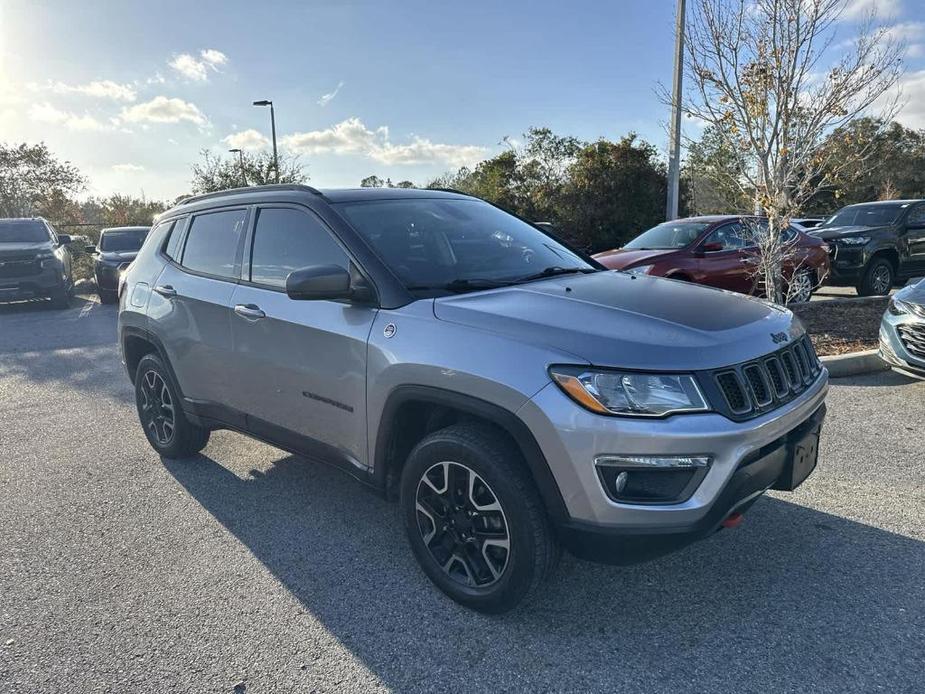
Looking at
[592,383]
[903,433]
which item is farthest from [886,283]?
[592,383]

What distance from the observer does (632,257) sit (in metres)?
8.93

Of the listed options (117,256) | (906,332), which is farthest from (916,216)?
(117,256)

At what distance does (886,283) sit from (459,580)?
427 inches

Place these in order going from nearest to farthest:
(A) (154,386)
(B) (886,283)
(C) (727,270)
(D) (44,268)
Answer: (A) (154,386) → (C) (727,270) → (B) (886,283) → (D) (44,268)

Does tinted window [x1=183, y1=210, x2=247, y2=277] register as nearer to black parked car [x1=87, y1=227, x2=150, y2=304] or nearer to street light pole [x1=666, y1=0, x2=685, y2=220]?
street light pole [x1=666, y1=0, x2=685, y2=220]

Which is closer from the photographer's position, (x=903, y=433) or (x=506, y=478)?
(x=506, y=478)

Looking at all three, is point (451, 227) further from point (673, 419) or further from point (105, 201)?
point (105, 201)

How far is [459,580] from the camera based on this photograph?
114 inches

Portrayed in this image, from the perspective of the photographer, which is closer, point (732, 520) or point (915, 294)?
point (732, 520)

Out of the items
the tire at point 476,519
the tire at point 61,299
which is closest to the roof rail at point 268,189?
the tire at point 476,519

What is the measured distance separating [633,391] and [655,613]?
1.07 metres

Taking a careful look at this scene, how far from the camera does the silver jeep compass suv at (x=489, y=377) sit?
2.38m

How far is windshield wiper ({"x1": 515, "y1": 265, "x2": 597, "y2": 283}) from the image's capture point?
340 cm

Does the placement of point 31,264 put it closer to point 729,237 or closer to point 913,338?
point 729,237
